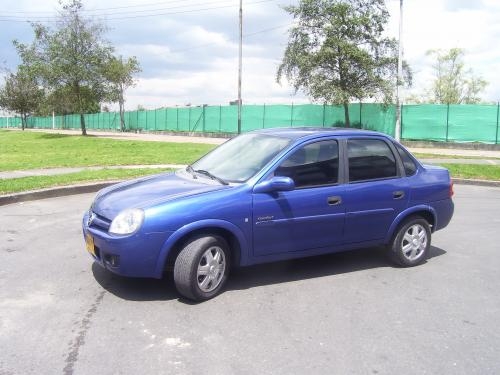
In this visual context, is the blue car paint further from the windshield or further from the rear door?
the windshield

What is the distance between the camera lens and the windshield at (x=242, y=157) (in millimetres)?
5189

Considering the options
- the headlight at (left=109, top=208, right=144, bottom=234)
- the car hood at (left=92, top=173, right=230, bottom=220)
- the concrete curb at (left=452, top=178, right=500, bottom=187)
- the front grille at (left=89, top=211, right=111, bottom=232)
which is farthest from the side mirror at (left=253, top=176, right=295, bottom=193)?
the concrete curb at (left=452, top=178, right=500, bottom=187)

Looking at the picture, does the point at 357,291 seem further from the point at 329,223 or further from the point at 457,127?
the point at 457,127

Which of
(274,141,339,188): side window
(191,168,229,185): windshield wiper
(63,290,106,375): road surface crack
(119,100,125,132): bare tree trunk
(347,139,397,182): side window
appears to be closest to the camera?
(63,290,106,375): road surface crack

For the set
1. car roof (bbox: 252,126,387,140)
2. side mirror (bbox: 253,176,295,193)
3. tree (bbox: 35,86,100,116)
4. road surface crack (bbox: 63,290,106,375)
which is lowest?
road surface crack (bbox: 63,290,106,375)

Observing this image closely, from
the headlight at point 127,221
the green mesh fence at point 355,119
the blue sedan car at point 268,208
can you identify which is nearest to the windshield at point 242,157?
the blue sedan car at point 268,208

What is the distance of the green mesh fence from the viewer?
90.1 ft

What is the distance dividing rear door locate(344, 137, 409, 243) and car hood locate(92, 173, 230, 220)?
1456 mm

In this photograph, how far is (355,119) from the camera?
3284 cm

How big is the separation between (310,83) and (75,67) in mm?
16949

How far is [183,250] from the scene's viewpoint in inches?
180

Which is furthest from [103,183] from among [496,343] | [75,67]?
[75,67]

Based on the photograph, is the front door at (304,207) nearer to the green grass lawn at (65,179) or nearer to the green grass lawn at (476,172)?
the green grass lawn at (65,179)

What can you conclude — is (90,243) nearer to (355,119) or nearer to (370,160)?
(370,160)
